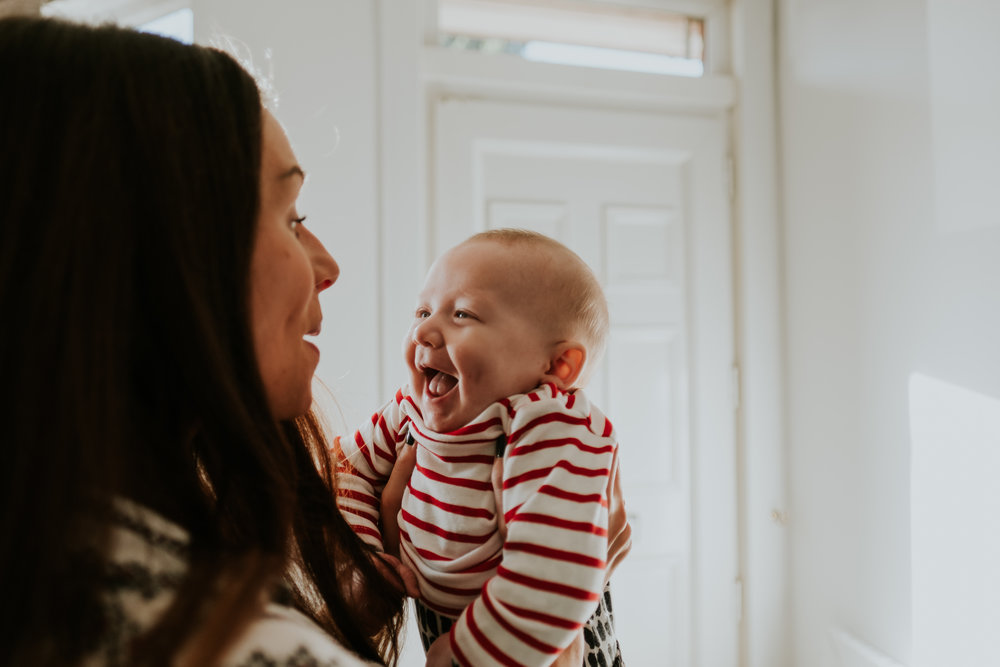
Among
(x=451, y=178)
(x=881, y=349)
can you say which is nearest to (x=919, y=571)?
(x=881, y=349)

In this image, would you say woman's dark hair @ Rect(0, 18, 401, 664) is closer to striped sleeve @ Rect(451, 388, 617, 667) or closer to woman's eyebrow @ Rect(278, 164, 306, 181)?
woman's eyebrow @ Rect(278, 164, 306, 181)

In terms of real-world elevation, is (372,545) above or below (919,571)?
above

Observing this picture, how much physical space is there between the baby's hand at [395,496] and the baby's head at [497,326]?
0.10 meters

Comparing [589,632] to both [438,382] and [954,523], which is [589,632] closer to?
[438,382]

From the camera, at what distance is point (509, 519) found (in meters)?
0.80

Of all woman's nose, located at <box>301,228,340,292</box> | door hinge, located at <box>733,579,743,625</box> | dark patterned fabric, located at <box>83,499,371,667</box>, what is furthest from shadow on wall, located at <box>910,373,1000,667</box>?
dark patterned fabric, located at <box>83,499,371,667</box>

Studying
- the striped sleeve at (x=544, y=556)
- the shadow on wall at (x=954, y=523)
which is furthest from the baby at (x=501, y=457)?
the shadow on wall at (x=954, y=523)

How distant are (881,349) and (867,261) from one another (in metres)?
0.26

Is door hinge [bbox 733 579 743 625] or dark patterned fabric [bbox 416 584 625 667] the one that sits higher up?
dark patterned fabric [bbox 416 584 625 667]

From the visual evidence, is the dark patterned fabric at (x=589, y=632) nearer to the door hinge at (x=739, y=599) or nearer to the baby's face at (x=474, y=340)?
the baby's face at (x=474, y=340)

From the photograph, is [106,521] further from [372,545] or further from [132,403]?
[372,545]

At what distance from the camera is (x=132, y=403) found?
0.53 metres

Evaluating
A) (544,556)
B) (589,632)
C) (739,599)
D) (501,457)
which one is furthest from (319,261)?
(739,599)

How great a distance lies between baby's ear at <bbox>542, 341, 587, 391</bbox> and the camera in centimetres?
97
